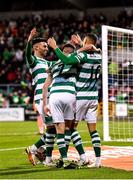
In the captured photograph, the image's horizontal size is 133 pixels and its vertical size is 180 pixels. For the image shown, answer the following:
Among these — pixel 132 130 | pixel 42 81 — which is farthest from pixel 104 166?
pixel 132 130

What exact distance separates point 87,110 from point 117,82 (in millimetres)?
14092

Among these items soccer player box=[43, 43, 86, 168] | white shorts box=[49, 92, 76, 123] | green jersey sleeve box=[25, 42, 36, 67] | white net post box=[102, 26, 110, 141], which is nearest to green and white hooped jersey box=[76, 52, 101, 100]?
soccer player box=[43, 43, 86, 168]

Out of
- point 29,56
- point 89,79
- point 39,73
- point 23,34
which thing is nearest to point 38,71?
point 39,73

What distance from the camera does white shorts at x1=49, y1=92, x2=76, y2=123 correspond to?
1074 cm

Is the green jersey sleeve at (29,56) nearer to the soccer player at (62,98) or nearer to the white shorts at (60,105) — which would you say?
the soccer player at (62,98)

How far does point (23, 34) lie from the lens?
40906 mm

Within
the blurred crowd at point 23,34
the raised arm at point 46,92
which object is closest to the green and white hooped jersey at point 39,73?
the raised arm at point 46,92

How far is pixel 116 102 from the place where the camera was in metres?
29.2

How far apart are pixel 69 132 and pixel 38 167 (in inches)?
33.9

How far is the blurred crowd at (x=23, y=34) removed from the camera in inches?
1389

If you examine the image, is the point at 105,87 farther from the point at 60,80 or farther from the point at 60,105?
the point at 60,105

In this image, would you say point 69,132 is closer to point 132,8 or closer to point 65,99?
point 65,99

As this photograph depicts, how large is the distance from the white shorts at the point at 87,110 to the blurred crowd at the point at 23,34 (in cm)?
2312

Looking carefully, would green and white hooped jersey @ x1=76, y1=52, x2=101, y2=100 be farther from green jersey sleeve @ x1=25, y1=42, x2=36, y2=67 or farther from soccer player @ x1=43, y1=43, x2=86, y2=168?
green jersey sleeve @ x1=25, y1=42, x2=36, y2=67
